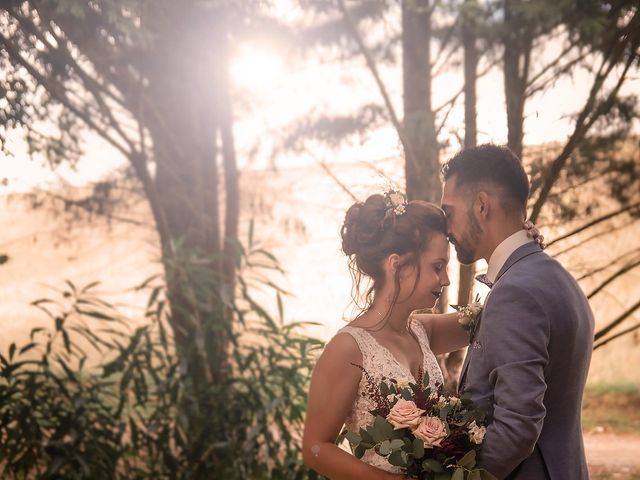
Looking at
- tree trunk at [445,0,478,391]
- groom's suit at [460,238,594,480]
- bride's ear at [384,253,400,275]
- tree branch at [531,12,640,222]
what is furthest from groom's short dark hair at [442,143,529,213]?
tree trunk at [445,0,478,391]

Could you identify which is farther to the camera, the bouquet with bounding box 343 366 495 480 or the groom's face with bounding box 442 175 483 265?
the groom's face with bounding box 442 175 483 265

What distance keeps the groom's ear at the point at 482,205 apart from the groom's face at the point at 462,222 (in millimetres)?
18

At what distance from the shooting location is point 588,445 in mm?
9156

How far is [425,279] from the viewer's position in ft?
9.02

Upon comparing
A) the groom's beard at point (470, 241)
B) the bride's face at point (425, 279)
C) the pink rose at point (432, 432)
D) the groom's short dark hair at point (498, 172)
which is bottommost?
the pink rose at point (432, 432)

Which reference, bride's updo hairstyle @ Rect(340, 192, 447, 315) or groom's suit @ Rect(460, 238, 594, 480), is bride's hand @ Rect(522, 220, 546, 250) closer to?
groom's suit @ Rect(460, 238, 594, 480)

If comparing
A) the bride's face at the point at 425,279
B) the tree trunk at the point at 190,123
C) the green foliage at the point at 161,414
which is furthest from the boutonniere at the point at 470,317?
the tree trunk at the point at 190,123

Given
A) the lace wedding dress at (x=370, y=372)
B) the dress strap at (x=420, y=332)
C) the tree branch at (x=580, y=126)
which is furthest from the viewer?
the tree branch at (x=580, y=126)

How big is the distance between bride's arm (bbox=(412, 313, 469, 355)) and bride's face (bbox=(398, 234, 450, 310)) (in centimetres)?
40

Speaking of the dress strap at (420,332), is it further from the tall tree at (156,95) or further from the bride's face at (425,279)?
the tall tree at (156,95)

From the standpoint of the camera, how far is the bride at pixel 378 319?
8.45ft

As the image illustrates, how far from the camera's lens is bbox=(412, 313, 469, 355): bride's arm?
317 cm

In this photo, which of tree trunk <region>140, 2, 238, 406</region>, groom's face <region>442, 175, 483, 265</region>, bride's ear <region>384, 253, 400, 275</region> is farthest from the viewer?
tree trunk <region>140, 2, 238, 406</region>

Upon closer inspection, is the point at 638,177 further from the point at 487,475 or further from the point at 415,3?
the point at 487,475
